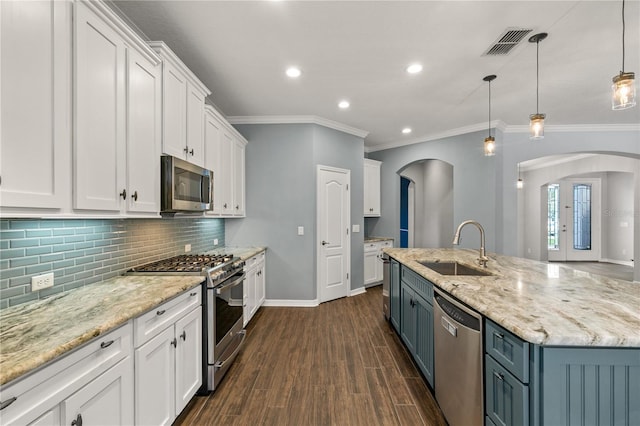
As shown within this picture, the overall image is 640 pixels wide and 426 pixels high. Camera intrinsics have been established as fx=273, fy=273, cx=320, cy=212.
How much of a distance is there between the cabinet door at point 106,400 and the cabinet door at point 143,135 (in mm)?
948

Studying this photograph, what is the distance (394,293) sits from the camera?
3250mm

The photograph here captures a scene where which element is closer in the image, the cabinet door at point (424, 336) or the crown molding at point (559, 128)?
the cabinet door at point (424, 336)

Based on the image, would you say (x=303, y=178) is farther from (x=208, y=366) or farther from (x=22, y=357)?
(x=22, y=357)

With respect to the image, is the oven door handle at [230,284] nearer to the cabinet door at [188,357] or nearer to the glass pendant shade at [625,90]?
the cabinet door at [188,357]

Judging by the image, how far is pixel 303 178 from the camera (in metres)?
4.24

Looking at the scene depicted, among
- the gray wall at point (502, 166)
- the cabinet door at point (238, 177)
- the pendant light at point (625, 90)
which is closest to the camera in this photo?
the pendant light at point (625, 90)

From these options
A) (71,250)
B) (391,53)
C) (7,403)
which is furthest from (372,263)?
(7,403)

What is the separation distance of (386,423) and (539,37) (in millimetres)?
3315

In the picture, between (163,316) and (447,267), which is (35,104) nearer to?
(163,316)

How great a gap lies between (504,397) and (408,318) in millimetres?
1424

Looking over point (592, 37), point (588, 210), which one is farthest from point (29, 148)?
point (588, 210)

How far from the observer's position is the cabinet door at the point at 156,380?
1.44 metres

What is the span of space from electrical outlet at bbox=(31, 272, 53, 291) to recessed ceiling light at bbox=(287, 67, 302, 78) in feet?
8.44

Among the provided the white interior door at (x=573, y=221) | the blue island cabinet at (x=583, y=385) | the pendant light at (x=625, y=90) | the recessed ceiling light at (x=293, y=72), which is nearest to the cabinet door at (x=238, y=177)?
the recessed ceiling light at (x=293, y=72)
